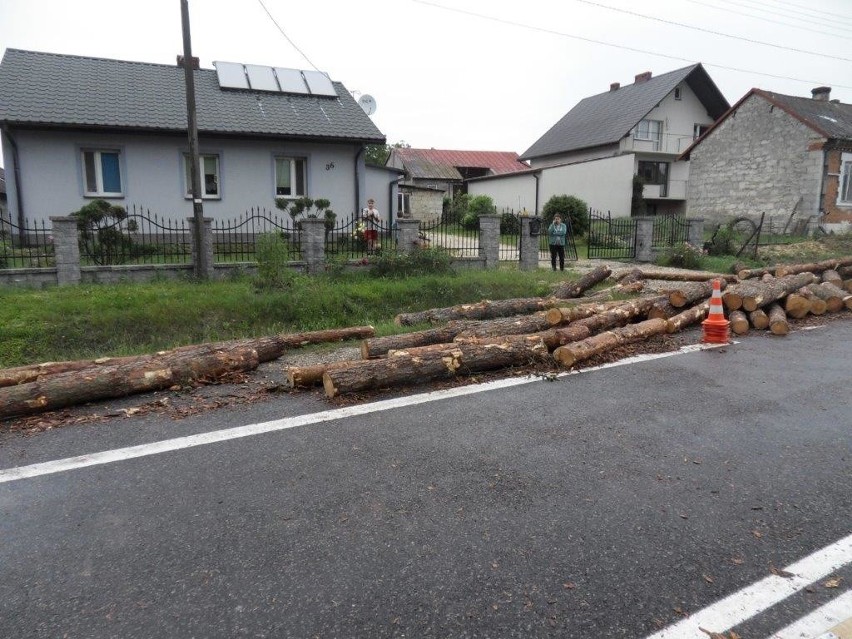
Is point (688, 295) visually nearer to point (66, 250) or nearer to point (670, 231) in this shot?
point (66, 250)

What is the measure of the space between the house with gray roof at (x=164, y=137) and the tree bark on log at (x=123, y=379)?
492 inches

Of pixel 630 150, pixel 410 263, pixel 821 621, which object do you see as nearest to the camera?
pixel 821 621

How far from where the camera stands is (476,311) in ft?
29.3

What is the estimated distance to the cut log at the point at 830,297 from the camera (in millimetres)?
9750

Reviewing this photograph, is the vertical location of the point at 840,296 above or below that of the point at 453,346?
above

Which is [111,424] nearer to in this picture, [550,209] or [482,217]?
[482,217]

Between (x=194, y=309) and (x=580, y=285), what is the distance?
669 cm

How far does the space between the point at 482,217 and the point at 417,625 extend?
12.0 m

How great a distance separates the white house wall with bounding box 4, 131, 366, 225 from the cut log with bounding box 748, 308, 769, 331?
13188mm

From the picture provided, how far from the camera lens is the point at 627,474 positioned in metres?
3.79

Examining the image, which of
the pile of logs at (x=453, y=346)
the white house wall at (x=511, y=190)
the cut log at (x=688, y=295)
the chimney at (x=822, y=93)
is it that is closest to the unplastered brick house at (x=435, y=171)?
the white house wall at (x=511, y=190)

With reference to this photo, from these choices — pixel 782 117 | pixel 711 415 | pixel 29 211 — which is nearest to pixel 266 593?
pixel 711 415

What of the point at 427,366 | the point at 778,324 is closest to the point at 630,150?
the point at 778,324

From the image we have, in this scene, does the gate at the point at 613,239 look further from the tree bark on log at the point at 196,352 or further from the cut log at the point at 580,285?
the tree bark on log at the point at 196,352
